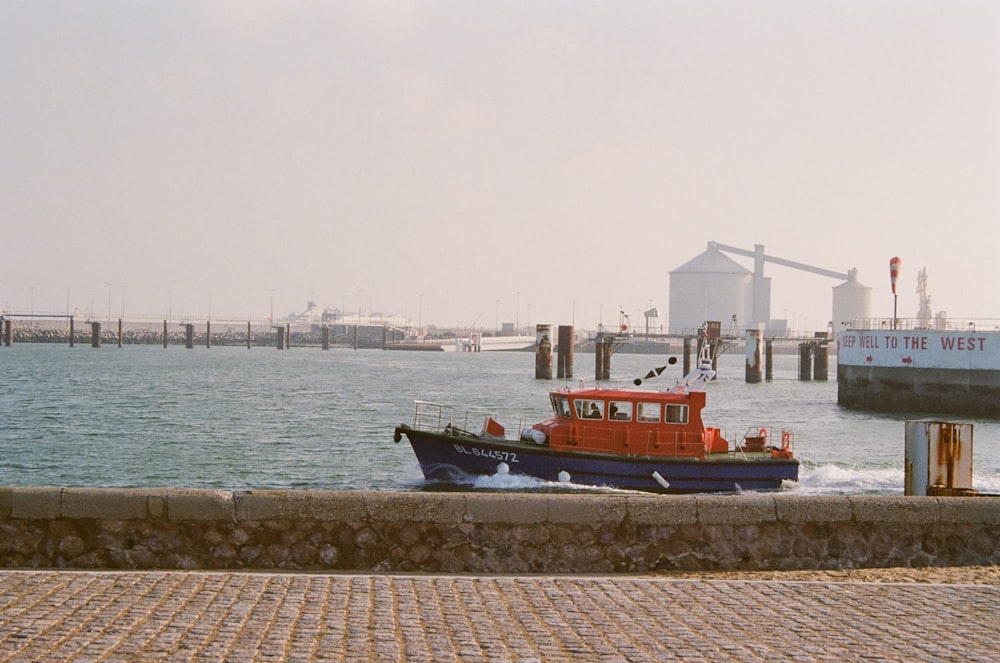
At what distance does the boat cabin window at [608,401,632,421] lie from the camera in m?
27.5

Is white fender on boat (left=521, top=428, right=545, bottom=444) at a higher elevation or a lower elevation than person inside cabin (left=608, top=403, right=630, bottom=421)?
lower

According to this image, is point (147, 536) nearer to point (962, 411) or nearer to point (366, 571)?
point (366, 571)

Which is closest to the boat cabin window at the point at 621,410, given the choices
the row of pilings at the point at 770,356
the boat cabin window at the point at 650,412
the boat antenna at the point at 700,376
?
the boat cabin window at the point at 650,412

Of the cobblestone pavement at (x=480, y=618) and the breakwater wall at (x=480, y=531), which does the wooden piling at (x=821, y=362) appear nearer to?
the breakwater wall at (x=480, y=531)

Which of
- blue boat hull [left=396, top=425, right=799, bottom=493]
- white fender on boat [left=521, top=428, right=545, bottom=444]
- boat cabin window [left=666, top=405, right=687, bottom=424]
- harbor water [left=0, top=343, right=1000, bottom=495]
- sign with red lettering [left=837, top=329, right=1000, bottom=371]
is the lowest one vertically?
harbor water [left=0, top=343, right=1000, bottom=495]

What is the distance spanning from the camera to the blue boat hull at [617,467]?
88.5 ft

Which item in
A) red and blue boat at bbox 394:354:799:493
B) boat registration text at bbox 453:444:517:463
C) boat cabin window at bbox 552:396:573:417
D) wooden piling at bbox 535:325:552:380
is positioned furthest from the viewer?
wooden piling at bbox 535:325:552:380

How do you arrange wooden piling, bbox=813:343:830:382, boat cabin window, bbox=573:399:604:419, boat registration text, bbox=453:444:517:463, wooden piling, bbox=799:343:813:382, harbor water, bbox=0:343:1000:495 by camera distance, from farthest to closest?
wooden piling, bbox=813:343:830:382 → wooden piling, bbox=799:343:813:382 → harbor water, bbox=0:343:1000:495 → boat registration text, bbox=453:444:517:463 → boat cabin window, bbox=573:399:604:419

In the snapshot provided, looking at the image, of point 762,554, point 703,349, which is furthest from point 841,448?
point 762,554

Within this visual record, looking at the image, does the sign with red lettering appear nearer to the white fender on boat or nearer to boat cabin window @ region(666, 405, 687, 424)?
boat cabin window @ region(666, 405, 687, 424)

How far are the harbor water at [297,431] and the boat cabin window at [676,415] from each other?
313cm

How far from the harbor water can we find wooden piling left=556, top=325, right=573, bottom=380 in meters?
3.17

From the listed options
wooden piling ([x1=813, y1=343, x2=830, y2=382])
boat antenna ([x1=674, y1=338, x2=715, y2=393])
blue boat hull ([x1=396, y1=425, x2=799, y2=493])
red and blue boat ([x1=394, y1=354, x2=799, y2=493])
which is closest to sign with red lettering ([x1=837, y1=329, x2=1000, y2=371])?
blue boat hull ([x1=396, y1=425, x2=799, y2=493])

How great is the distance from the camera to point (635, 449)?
27.4m
